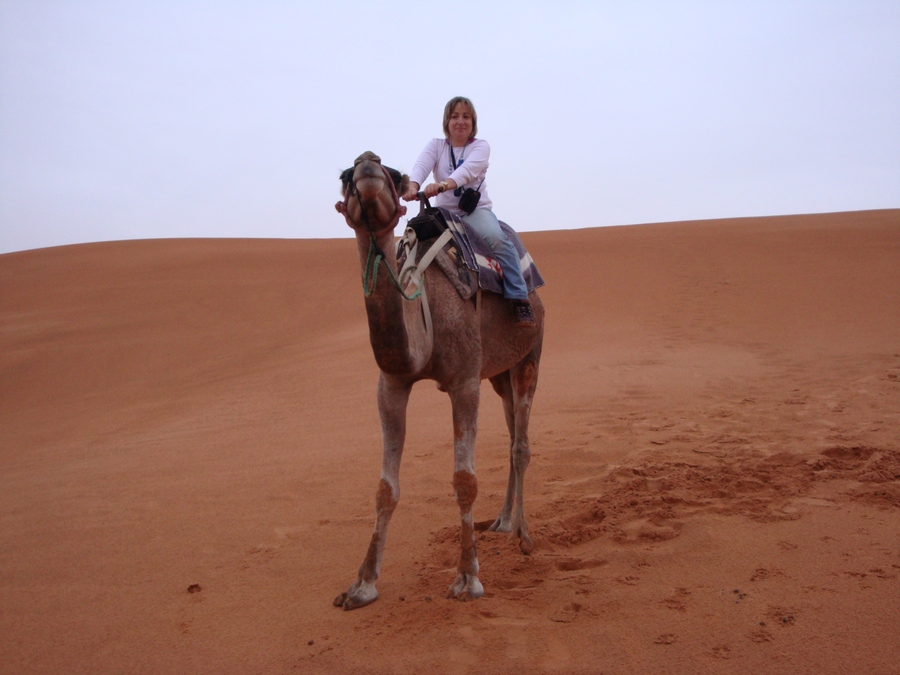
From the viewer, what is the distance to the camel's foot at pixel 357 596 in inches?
162

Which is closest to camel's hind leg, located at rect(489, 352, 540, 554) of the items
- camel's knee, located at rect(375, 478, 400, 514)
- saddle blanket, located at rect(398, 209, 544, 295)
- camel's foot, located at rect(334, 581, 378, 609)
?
saddle blanket, located at rect(398, 209, 544, 295)

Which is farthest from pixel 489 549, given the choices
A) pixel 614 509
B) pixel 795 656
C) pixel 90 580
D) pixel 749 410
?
pixel 749 410

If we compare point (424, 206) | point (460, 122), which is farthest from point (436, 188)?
point (460, 122)

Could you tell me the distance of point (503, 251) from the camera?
193 inches

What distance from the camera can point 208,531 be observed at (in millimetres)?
5660

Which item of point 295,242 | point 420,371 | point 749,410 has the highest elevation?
point 295,242

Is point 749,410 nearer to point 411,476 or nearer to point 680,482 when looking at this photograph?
point 680,482

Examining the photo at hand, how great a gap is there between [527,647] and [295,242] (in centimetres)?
3720

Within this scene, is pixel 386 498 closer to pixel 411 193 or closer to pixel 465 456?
pixel 465 456

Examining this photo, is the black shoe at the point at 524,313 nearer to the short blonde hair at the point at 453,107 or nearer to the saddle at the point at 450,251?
the saddle at the point at 450,251

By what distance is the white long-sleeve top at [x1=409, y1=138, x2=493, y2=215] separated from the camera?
4637mm

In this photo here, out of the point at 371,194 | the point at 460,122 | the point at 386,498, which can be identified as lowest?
the point at 386,498

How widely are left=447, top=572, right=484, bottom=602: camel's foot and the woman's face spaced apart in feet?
9.83

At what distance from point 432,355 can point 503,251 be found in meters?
1.14
